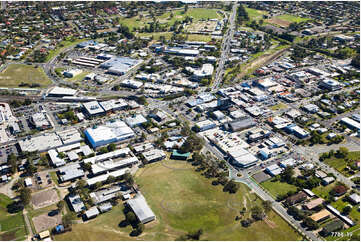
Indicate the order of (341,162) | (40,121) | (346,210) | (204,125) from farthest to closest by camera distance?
(204,125) → (40,121) → (341,162) → (346,210)

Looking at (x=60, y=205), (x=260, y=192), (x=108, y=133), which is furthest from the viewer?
(x=108, y=133)

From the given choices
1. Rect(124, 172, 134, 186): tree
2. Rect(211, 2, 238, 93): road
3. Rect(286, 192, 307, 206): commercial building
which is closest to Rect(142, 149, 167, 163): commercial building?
Rect(124, 172, 134, 186): tree

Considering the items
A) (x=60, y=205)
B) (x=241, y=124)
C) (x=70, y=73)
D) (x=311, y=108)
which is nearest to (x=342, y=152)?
(x=311, y=108)

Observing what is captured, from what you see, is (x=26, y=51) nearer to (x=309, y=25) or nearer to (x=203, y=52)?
(x=203, y=52)

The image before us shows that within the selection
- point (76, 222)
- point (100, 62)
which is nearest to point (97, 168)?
point (76, 222)

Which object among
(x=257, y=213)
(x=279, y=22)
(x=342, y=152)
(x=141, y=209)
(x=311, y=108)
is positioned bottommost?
(x=342, y=152)

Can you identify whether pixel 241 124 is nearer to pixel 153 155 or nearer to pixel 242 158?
pixel 242 158

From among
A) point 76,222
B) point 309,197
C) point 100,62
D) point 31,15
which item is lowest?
point 309,197
